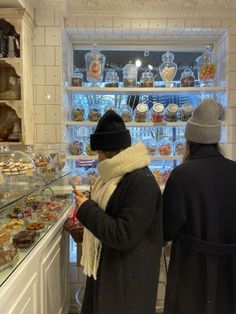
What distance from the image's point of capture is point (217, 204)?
1.46 metres

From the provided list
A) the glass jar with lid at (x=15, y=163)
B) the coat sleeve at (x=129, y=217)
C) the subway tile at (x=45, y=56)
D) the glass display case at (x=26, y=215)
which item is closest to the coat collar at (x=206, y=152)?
the coat sleeve at (x=129, y=217)

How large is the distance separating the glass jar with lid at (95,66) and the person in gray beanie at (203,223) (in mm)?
1465

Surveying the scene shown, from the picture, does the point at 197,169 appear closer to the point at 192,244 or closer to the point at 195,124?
the point at 195,124

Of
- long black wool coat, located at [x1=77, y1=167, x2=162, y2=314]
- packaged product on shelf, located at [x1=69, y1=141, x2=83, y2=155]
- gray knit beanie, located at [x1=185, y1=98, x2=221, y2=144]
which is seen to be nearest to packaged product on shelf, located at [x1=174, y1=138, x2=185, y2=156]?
packaged product on shelf, located at [x1=69, y1=141, x2=83, y2=155]

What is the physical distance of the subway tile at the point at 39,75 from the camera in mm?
2668

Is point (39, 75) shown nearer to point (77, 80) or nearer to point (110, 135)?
point (77, 80)

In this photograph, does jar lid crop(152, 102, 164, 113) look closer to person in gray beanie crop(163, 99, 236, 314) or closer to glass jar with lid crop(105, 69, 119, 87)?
glass jar with lid crop(105, 69, 119, 87)

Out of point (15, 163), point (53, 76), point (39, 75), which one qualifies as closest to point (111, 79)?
point (53, 76)

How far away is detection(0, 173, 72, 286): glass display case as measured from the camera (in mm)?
1397

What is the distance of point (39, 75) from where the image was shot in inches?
105

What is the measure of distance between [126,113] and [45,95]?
67 centimetres

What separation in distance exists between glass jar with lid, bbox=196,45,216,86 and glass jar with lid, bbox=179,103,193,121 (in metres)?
0.24

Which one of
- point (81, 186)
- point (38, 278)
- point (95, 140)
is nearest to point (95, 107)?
point (81, 186)

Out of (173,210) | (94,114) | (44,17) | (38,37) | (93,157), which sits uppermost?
(44,17)
